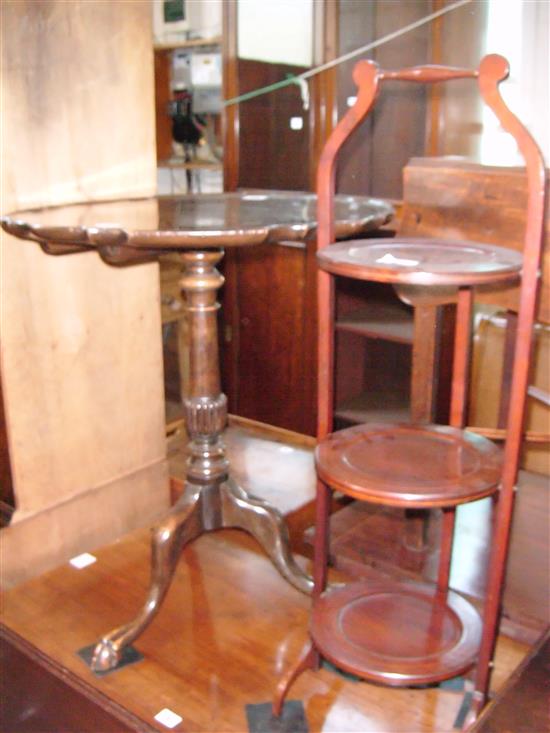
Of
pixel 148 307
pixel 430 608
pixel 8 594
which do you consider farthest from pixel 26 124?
pixel 430 608

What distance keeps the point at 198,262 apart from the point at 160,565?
0.65m

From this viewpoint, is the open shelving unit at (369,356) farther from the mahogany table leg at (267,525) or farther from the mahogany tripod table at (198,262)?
the mahogany table leg at (267,525)

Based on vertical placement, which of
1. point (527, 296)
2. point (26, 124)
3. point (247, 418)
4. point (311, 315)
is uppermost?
point (26, 124)

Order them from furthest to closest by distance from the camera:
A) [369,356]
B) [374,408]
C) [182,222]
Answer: [369,356] → [374,408] → [182,222]

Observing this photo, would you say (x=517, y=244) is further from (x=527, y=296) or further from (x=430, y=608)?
(x=430, y=608)

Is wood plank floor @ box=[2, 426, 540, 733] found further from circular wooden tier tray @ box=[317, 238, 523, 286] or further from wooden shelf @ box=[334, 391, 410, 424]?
circular wooden tier tray @ box=[317, 238, 523, 286]

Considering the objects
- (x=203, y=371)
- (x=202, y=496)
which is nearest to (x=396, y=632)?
(x=202, y=496)

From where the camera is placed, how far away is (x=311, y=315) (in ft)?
9.75

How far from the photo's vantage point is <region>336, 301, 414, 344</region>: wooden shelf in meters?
2.53

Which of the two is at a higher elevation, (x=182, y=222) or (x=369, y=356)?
(x=182, y=222)

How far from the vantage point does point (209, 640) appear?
1.67 meters

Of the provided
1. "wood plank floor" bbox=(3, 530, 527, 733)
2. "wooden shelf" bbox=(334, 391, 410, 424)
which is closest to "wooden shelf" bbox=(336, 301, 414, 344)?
"wooden shelf" bbox=(334, 391, 410, 424)

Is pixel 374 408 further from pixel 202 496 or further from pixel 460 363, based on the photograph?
pixel 460 363

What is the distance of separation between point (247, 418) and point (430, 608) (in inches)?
72.6
